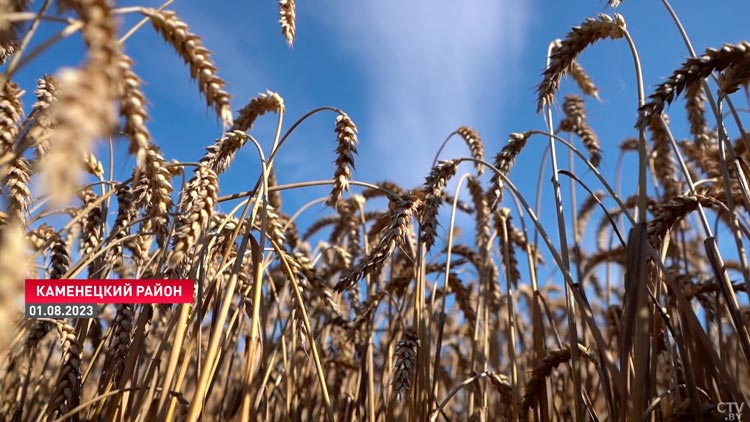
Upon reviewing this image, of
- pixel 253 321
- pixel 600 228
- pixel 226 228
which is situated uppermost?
pixel 600 228

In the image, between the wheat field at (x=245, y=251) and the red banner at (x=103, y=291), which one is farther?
the red banner at (x=103, y=291)

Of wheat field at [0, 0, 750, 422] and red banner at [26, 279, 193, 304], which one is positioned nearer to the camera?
wheat field at [0, 0, 750, 422]

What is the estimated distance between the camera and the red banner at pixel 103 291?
1.56 meters

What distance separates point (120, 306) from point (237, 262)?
0.55m

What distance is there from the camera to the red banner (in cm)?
156

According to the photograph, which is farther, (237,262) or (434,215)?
(434,215)

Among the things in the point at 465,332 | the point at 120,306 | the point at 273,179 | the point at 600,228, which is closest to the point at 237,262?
the point at 120,306

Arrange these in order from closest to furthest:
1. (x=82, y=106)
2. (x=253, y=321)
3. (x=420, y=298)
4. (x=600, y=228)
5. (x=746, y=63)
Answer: (x=82, y=106) → (x=253, y=321) → (x=746, y=63) → (x=420, y=298) → (x=600, y=228)

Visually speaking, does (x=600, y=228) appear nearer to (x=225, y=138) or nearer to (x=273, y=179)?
Result: (x=273, y=179)

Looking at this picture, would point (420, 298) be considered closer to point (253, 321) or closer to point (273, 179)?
point (253, 321)

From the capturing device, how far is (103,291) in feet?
6.16

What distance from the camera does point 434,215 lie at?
2027 millimetres

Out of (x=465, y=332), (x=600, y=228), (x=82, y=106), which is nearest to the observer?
(x=82, y=106)

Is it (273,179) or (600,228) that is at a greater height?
(600,228)
